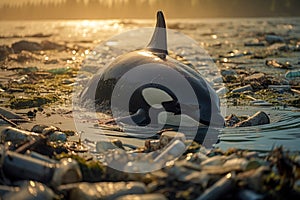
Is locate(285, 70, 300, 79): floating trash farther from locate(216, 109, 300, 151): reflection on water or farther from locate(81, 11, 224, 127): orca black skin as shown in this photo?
locate(216, 109, 300, 151): reflection on water

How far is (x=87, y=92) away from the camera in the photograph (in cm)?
849

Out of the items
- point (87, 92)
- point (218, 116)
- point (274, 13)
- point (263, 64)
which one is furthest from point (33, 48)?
point (274, 13)

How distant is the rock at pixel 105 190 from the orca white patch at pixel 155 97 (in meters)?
3.21

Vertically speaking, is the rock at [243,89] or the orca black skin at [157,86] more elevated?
the orca black skin at [157,86]

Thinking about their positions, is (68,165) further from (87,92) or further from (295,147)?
(87,92)

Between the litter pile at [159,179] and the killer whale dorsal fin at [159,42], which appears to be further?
the killer whale dorsal fin at [159,42]

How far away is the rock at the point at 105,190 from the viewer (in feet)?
11.7

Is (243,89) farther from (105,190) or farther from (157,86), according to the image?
(105,190)

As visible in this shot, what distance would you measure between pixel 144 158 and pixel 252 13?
262ft

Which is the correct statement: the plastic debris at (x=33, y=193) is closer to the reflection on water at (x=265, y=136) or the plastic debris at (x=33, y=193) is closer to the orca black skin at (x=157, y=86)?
the reflection on water at (x=265, y=136)

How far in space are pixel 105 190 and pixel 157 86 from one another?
3.54m

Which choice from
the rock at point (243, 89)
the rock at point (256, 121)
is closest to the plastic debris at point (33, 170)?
Answer: the rock at point (256, 121)

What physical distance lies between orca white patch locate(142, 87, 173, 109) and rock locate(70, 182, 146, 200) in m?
3.21

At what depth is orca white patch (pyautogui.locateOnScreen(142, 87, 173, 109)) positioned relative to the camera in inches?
269
